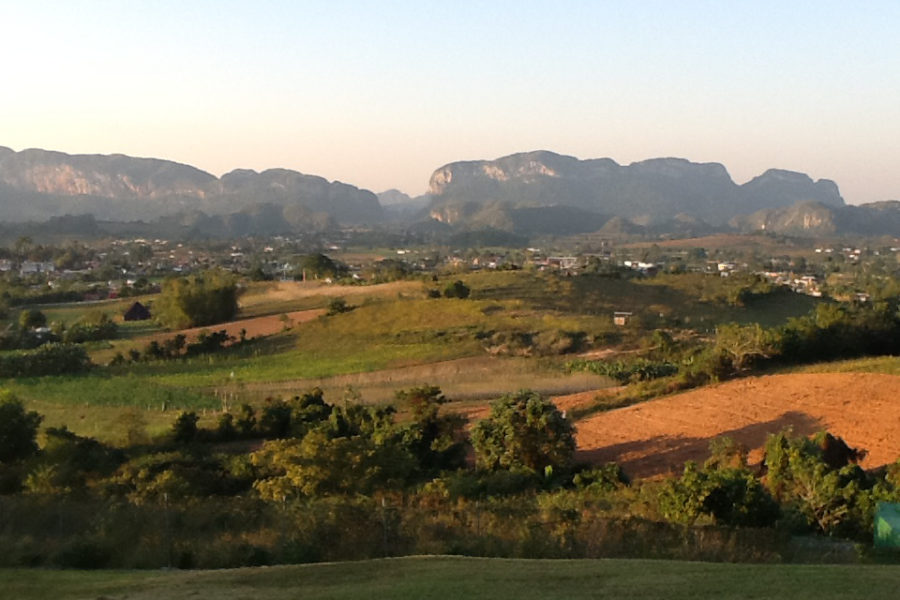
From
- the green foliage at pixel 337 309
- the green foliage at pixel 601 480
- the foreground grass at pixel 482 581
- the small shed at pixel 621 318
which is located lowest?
the green foliage at pixel 601 480

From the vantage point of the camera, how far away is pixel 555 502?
15750mm

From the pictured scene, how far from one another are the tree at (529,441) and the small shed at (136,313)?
4393 centimetres

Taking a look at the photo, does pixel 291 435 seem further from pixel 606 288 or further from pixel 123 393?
pixel 606 288

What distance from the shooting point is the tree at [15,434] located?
21.6 meters

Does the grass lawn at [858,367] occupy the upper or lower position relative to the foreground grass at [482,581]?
lower

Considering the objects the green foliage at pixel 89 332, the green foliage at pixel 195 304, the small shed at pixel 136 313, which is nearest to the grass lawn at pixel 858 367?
the green foliage at pixel 195 304

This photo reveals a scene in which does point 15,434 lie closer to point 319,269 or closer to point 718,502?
point 718,502

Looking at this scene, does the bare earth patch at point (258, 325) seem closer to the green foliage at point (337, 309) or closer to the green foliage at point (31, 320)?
the green foliage at point (337, 309)

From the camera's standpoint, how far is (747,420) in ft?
77.5

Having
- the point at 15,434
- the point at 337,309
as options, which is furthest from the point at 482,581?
the point at 337,309

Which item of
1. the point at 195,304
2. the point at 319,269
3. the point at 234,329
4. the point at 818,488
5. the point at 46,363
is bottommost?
the point at 46,363

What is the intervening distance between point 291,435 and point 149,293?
50805 millimetres

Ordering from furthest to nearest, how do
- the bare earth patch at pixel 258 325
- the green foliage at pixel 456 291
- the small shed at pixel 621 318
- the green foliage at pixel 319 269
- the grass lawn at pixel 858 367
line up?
the green foliage at pixel 319 269
the green foliage at pixel 456 291
the bare earth patch at pixel 258 325
the small shed at pixel 621 318
the grass lawn at pixel 858 367

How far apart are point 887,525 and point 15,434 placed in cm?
2063
